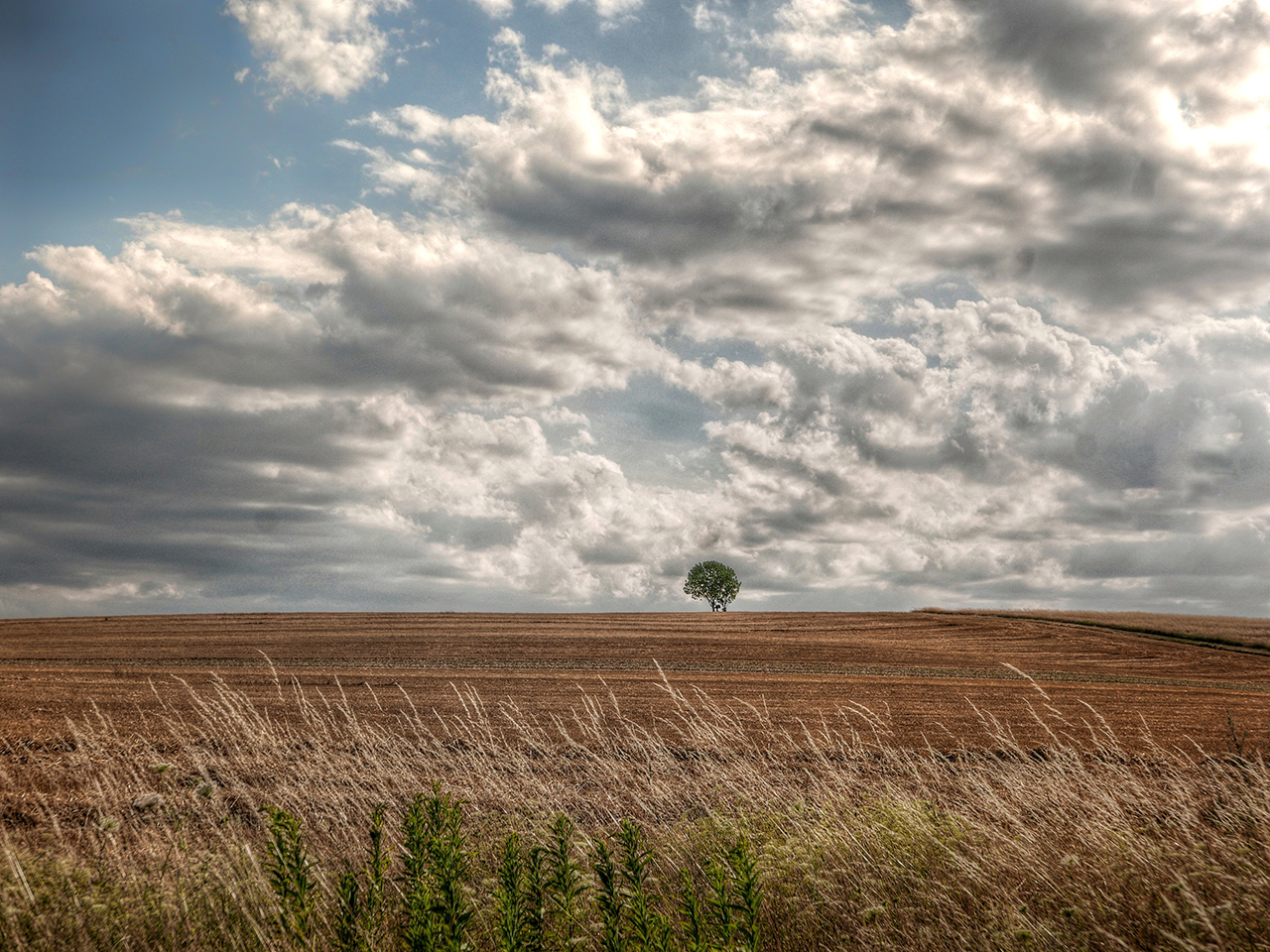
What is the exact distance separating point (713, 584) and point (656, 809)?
316ft

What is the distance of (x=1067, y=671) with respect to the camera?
40.1m

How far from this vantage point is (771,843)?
8.91 meters

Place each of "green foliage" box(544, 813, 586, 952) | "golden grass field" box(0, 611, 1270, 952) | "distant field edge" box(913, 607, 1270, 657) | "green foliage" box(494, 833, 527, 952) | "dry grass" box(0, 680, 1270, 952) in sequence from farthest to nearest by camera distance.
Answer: "distant field edge" box(913, 607, 1270, 657)
"dry grass" box(0, 680, 1270, 952)
"golden grass field" box(0, 611, 1270, 952)
"green foliage" box(544, 813, 586, 952)
"green foliage" box(494, 833, 527, 952)

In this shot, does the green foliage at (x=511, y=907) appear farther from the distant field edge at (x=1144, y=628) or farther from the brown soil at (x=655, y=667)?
the distant field edge at (x=1144, y=628)

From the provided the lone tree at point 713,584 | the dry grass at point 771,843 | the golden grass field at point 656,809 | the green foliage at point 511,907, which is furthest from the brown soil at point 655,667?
the lone tree at point 713,584

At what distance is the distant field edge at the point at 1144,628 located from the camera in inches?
2114

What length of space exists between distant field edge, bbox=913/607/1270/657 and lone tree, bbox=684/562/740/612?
29.8 metres

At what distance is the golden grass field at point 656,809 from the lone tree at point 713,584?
7242 cm

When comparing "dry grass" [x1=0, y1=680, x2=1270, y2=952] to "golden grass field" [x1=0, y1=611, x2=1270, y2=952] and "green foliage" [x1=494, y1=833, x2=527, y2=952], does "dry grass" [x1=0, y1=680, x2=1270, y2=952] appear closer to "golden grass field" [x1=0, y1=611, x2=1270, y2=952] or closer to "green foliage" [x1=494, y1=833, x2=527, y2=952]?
"golden grass field" [x1=0, y1=611, x2=1270, y2=952]

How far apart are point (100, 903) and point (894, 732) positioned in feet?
60.7

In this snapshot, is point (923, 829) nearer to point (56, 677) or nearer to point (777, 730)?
point (777, 730)

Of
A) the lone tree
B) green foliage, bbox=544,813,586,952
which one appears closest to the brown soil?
green foliage, bbox=544,813,586,952

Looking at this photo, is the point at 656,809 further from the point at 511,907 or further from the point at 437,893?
the point at 511,907

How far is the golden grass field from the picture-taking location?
278 inches
